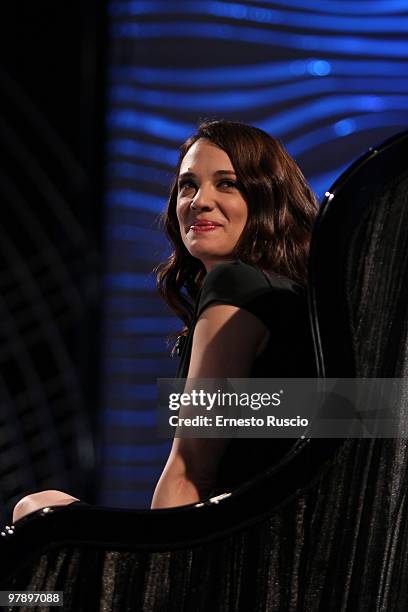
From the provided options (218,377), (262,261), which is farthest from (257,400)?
(262,261)

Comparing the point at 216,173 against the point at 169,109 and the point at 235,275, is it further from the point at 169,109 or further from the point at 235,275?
the point at 169,109

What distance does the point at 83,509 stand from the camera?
81 centimetres

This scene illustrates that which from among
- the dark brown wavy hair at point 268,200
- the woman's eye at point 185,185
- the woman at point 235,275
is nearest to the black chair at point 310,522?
the woman at point 235,275

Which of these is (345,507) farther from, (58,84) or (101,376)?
(58,84)

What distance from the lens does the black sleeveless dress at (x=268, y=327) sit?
1003mm

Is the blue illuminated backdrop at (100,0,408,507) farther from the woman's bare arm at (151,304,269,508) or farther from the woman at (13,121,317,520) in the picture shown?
the woman's bare arm at (151,304,269,508)

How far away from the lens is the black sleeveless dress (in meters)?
1.00

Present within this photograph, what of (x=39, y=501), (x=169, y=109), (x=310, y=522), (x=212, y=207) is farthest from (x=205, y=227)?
(x=169, y=109)

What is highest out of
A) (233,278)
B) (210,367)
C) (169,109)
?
(169,109)

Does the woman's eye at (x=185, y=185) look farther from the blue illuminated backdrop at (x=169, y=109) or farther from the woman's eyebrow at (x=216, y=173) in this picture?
the blue illuminated backdrop at (x=169, y=109)

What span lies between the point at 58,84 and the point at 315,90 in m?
0.99

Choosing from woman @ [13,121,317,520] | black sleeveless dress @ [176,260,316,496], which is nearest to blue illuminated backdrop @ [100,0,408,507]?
woman @ [13,121,317,520]

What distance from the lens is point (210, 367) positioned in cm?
105

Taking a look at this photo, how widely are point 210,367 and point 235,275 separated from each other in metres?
0.12
